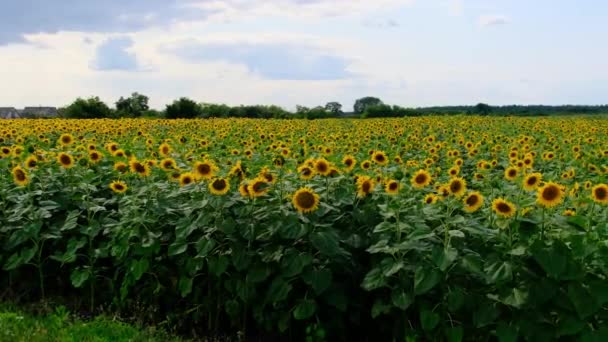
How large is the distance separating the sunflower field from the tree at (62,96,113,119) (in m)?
28.4

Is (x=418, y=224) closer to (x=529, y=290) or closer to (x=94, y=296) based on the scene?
(x=529, y=290)

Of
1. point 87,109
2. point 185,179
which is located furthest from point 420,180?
point 87,109

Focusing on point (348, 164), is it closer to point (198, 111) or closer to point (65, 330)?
point (65, 330)

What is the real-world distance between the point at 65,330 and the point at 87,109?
30888mm

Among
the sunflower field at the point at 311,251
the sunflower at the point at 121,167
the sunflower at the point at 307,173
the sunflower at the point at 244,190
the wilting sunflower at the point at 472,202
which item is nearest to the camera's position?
the sunflower field at the point at 311,251

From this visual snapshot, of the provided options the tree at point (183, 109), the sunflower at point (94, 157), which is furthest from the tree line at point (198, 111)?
the sunflower at point (94, 157)

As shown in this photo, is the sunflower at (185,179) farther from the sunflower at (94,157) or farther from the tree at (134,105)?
the tree at (134,105)

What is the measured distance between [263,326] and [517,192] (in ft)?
6.13

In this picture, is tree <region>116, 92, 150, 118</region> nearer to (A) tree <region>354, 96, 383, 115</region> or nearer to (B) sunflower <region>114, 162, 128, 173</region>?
(A) tree <region>354, 96, 383, 115</region>

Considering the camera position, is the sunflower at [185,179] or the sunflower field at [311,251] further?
the sunflower at [185,179]

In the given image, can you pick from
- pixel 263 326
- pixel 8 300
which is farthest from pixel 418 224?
pixel 8 300

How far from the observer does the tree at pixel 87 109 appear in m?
33.1

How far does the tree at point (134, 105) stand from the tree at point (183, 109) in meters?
2.96

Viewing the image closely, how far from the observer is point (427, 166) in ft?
24.6
